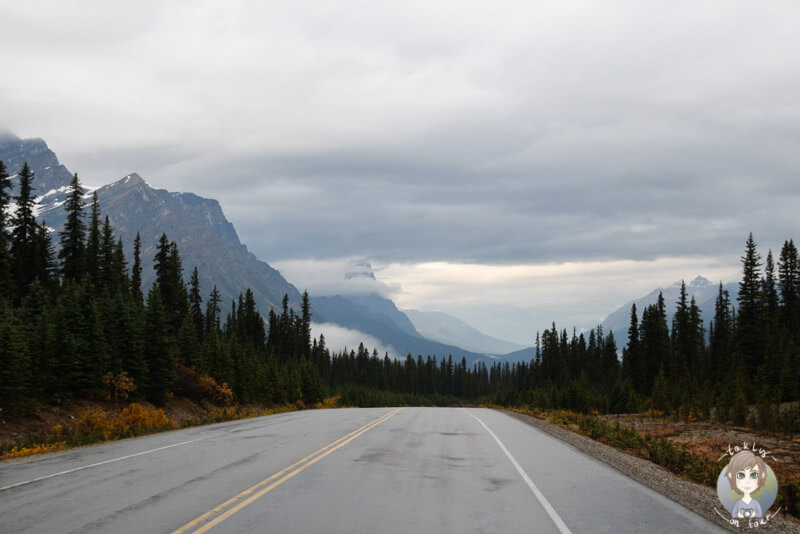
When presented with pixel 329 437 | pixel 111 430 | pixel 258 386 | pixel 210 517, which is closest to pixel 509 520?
pixel 210 517

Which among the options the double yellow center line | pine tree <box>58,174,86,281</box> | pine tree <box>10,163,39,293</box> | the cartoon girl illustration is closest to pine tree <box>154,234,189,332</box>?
pine tree <box>58,174,86,281</box>

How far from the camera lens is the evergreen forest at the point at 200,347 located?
31953 mm

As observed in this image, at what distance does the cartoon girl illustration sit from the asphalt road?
0.70 metres

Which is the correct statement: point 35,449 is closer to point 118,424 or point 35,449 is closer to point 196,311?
point 118,424

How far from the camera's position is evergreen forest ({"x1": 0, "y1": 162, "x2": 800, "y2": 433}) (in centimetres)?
3195

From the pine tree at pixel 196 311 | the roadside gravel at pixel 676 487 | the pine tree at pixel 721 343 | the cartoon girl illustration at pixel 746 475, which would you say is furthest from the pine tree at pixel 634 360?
the cartoon girl illustration at pixel 746 475

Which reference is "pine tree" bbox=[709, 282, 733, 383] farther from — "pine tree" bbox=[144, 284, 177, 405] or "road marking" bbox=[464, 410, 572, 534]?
"road marking" bbox=[464, 410, 572, 534]

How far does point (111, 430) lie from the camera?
73.1 feet

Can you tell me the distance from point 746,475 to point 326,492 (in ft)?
20.7

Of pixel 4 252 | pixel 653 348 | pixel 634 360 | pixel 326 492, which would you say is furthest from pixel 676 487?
pixel 634 360

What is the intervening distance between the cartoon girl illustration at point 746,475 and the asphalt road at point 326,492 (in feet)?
2.31

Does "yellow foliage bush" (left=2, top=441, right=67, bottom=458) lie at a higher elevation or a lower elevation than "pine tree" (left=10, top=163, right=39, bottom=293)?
Answer: lower

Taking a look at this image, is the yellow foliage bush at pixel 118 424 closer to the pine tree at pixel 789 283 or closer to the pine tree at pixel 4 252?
the pine tree at pixel 4 252

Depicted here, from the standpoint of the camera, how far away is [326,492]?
1010 centimetres
